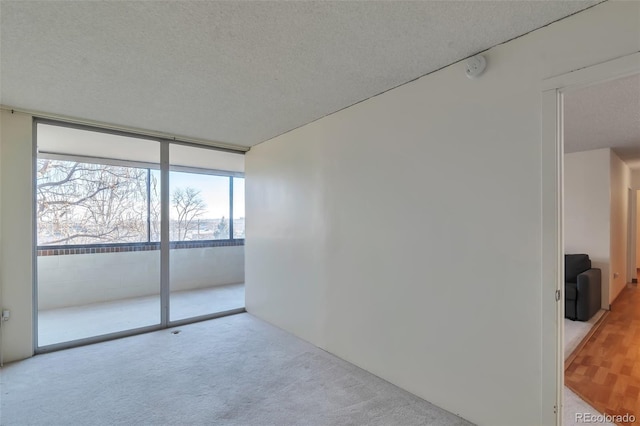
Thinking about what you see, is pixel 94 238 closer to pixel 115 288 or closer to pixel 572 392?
pixel 115 288

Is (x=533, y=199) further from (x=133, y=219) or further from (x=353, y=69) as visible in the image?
(x=133, y=219)

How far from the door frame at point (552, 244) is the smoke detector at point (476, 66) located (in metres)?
0.39

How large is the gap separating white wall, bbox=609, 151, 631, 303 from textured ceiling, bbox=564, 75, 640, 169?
57 cm

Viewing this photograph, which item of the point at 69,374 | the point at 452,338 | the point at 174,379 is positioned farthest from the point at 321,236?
the point at 69,374

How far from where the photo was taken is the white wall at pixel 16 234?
300cm

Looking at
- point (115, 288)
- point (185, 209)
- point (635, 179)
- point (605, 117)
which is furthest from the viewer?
point (635, 179)

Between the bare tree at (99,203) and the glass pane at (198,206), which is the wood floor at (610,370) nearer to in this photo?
the glass pane at (198,206)

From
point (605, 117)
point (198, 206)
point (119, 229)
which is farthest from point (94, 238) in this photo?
point (605, 117)

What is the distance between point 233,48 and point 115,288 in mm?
4289

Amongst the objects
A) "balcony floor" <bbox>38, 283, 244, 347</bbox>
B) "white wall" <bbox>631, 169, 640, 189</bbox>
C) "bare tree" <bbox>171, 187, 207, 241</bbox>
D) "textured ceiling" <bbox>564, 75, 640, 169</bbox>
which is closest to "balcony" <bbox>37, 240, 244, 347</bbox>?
"balcony floor" <bbox>38, 283, 244, 347</bbox>

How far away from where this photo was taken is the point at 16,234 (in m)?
3.06

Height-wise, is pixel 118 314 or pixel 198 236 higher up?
pixel 198 236

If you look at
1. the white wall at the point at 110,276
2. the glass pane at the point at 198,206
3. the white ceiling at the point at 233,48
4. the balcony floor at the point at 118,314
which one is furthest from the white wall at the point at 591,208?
the white wall at the point at 110,276

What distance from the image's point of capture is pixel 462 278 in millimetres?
2121
